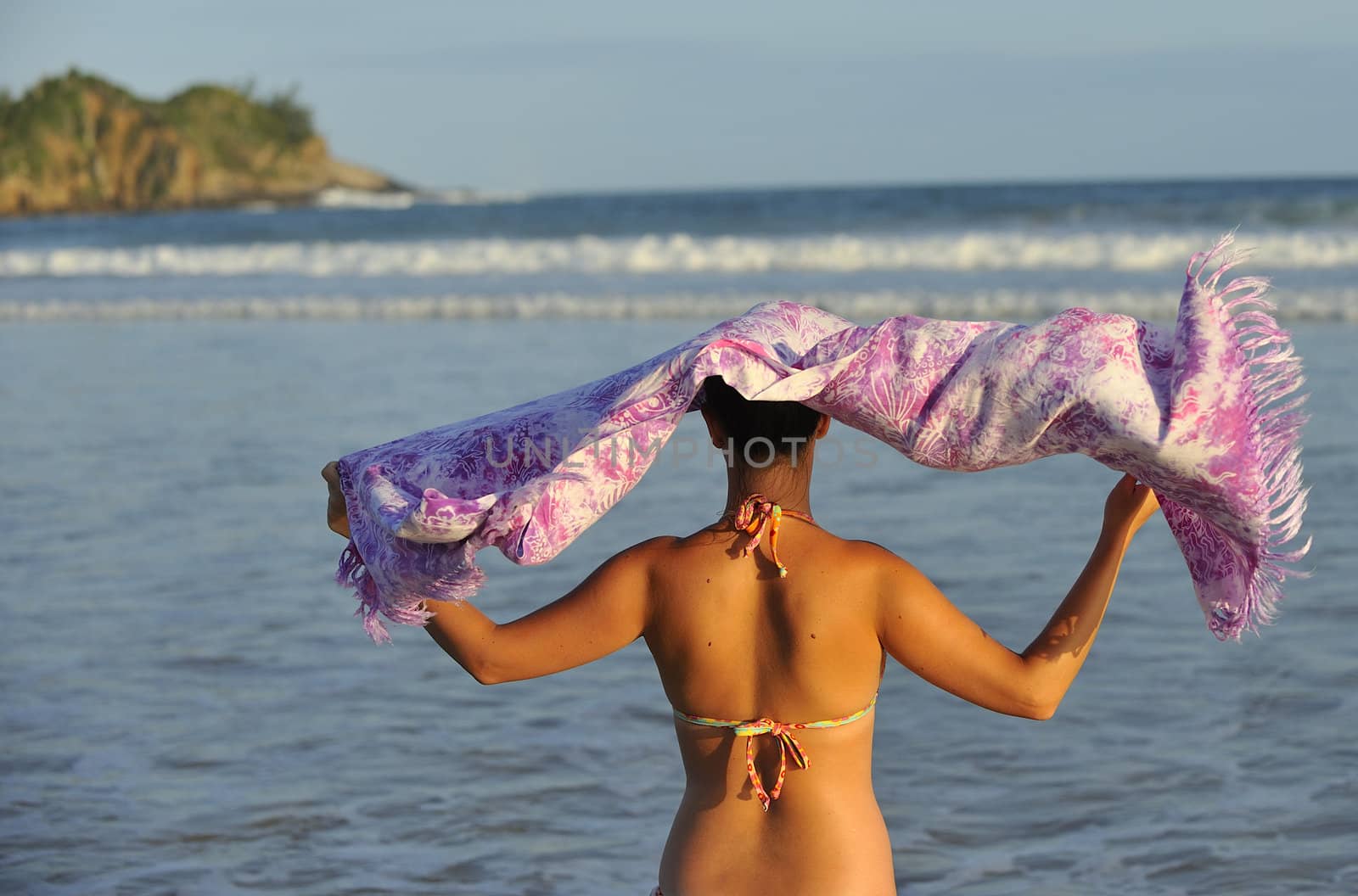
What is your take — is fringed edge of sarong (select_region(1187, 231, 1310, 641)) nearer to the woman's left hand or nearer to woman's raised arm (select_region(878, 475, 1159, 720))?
woman's raised arm (select_region(878, 475, 1159, 720))

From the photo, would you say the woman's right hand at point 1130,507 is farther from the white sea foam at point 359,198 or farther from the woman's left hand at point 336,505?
the white sea foam at point 359,198

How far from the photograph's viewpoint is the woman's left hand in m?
2.36

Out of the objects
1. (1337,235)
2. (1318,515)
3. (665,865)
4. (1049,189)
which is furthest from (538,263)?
(1049,189)

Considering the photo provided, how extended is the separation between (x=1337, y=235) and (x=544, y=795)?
61.3ft

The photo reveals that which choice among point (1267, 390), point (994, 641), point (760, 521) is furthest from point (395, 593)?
point (1267, 390)

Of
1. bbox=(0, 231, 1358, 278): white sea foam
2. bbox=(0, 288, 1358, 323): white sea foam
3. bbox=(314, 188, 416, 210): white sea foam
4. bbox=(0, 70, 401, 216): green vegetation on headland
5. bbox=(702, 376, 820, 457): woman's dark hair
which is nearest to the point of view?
bbox=(702, 376, 820, 457): woman's dark hair

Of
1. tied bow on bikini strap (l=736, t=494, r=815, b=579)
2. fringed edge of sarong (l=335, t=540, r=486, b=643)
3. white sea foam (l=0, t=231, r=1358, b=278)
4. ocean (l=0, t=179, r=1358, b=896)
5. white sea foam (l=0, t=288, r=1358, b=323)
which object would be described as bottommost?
ocean (l=0, t=179, r=1358, b=896)

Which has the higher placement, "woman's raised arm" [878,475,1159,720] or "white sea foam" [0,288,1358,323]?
"white sea foam" [0,288,1358,323]

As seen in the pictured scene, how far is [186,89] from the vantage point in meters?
83.2

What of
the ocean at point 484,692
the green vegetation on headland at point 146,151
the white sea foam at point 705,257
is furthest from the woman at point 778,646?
the green vegetation on headland at point 146,151

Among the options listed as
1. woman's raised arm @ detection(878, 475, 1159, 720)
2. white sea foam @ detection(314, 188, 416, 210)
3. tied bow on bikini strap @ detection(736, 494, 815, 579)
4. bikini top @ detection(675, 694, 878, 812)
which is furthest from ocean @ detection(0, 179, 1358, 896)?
white sea foam @ detection(314, 188, 416, 210)

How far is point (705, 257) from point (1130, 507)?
18.0 m

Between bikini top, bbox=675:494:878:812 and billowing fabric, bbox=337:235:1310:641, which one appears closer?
billowing fabric, bbox=337:235:1310:641

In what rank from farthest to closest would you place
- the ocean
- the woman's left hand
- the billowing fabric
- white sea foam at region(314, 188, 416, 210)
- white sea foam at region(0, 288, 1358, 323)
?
1. white sea foam at region(314, 188, 416, 210)
2. white sea foam at region(0, 288, 1358, 323)
3. the ocean
4. the woman's left hand
5. the billowing fabric
